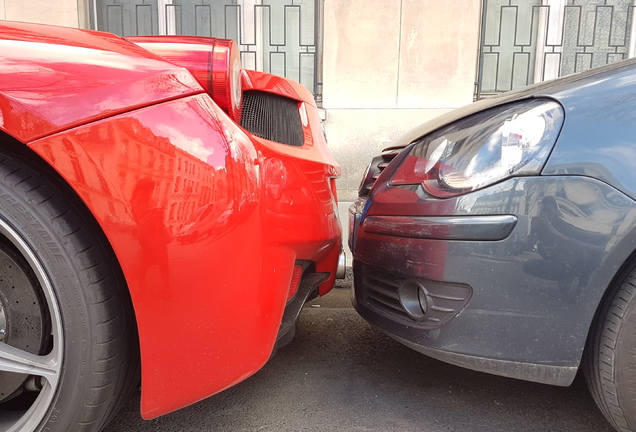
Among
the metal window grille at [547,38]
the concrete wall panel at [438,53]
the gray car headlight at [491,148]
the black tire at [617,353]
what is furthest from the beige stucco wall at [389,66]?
the black tire at [617,353]

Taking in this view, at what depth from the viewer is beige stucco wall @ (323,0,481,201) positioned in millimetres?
5883

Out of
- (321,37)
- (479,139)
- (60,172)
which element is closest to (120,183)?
(60,172)

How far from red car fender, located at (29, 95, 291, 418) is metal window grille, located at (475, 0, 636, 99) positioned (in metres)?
6.03

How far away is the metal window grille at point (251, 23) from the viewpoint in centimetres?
636

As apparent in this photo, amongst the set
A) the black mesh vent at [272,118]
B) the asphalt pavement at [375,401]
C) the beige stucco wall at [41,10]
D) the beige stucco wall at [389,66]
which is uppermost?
the beige stucco wall at [41,10]

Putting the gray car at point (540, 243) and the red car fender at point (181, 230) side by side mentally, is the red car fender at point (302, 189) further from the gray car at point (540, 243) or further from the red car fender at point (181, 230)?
the gray car at point (540, 243)

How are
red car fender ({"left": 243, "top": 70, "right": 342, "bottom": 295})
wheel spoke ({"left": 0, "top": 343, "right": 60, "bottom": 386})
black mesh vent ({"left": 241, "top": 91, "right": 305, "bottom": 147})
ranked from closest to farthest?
wheel spoke ({"left": 0, "top": 343, "right": 60, "bottom": 386}) → red car fender ({"left": 243, "top": 70, "right": 342, "bottom": 295}) → black mesh vent ({"left": 241, "top": 91, "right": 305, "bottom": 147})

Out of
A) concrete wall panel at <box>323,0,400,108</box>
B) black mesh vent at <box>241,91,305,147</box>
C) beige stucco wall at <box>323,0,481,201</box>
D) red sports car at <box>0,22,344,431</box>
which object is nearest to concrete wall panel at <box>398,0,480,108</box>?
beige stucco wall at <box>323,0,481,201</box>

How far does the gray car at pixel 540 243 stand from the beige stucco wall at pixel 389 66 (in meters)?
4.70

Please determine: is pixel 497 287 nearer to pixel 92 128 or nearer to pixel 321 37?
pixel 92 128

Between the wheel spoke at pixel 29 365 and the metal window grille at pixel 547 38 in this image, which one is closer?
the wheel spoke at pixel 29 365

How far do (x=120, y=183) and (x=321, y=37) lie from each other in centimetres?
578

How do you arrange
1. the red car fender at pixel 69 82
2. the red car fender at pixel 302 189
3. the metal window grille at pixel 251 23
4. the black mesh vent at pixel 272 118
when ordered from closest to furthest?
1. the red car fender at pixel 69 82
2. the red car fender at pixel 302 189
3. the black mesh vent at pixel 272 118
4. the metal window grille at pixel 251 23

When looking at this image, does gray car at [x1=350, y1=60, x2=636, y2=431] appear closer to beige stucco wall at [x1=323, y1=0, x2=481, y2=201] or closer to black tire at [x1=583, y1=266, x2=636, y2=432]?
black tire at [x1=583, y1=266, x2=636, y2=432]
